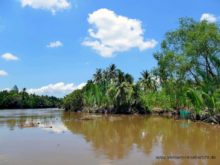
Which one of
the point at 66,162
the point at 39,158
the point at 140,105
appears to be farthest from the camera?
the point at 140,105

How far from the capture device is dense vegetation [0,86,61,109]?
347 ft

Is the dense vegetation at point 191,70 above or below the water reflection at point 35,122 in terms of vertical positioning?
above

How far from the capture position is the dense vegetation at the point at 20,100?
106 metres

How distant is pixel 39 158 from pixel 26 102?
106391 mm

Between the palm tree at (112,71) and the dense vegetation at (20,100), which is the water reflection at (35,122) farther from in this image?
the dense vegetation at (20,100)

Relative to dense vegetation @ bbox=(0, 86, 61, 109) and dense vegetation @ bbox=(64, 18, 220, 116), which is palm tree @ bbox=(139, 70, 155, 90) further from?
dense vegetation @ bbox=(0, 86, 61, 109)

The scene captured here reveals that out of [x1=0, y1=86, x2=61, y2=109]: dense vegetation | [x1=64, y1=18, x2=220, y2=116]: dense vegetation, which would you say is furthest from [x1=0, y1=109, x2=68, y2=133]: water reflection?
[x1=0, y1=86, x2=61, y2=109]: dense vegetation

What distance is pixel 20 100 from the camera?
11131 centimetres

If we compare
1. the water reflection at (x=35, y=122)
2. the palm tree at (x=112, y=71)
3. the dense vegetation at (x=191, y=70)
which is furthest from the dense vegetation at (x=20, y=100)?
the dense vegetation at (x=191, y=70)

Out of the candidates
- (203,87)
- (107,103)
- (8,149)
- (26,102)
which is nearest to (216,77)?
(203,87)

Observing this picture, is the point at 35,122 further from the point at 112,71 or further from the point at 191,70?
the point at 112,71

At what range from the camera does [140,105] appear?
56969 millimetres

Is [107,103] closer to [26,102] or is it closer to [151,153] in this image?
[151,153]

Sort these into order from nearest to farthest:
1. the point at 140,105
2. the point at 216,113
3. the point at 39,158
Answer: the point at 39,158 → the point at 216,113 → the point at 140,105
